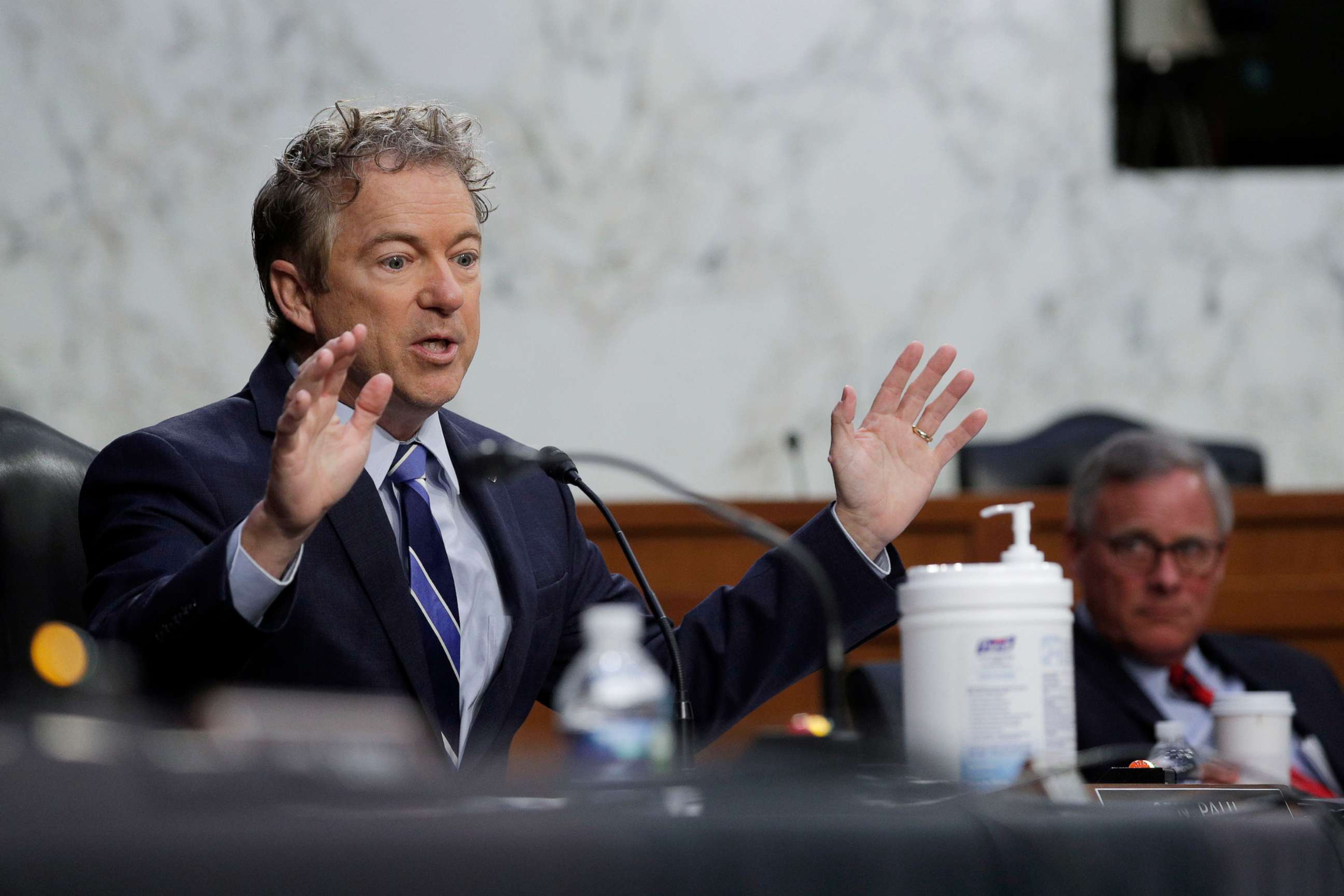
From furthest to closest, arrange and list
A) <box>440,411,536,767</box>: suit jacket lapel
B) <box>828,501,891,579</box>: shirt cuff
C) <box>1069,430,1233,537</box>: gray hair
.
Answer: <box>1069,430,1233,537</box>: gray hair < <box>440,411,536,767</box>: suit jacket lapel < <box>828,501,891,579</box>: shirt cuff

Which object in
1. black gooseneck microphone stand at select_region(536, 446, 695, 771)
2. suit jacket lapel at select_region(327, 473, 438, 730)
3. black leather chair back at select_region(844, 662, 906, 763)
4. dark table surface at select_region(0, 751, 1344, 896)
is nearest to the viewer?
dark table surface at select_region(0, 751, 1344, 896)

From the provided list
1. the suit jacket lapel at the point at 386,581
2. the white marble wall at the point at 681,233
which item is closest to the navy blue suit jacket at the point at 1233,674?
the suit jacket lapel at the point at 386,581

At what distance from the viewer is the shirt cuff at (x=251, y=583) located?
1.09m

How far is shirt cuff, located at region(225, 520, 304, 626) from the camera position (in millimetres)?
1095

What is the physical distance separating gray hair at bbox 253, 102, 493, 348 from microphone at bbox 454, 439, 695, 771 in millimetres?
498

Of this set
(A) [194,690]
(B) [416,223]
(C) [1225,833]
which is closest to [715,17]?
(B) [416,223]

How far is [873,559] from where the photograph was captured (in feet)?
4.36

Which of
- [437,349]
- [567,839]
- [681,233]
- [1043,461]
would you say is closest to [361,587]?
[437,349]

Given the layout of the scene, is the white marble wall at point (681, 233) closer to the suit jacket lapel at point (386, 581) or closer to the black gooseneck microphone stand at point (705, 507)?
the suit jacket lapel at point (386, 581)

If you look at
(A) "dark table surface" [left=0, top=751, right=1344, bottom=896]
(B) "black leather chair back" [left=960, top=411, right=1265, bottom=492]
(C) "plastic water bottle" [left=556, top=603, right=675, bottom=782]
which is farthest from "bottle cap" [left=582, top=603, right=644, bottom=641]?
(B) "black leather chair back" [left=960, top=411, right=1265, bottom=492]

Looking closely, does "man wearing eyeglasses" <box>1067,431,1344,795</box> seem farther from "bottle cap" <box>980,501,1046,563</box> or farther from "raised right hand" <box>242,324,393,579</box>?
"raised right hand" <box>242,324,393,579</box>

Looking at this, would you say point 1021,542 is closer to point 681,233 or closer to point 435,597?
point 435,597

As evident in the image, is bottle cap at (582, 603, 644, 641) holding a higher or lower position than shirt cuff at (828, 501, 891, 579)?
lower

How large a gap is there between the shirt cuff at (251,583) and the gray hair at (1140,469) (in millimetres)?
1638
